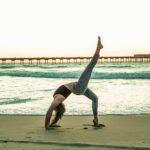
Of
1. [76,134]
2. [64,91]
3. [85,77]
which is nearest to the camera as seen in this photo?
[76,134]

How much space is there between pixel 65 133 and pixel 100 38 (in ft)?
5.83

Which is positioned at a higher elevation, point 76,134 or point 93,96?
point 93,96

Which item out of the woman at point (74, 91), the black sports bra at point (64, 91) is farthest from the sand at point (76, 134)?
the black sports bra at point (64, 91)

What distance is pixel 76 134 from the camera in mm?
7258

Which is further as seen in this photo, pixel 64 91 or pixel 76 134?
pixel 64 91

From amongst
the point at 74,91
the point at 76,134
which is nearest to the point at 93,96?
the point at 74,91

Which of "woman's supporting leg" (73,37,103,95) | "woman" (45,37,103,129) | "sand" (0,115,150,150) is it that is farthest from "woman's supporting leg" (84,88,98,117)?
"sand" (0,115,150,150)

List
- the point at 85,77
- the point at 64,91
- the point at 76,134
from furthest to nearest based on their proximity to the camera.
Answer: the point at 64,91
the point at 85,77
the point at 76,134

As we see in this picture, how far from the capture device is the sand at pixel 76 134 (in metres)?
6.09

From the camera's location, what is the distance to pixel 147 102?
13.6 meters

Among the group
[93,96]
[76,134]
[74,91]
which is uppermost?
[74,91]

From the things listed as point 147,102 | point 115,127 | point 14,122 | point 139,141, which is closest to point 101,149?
point 139,141

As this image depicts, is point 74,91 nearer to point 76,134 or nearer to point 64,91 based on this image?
point 64,91

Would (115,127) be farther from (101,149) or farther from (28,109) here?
(28,109)
